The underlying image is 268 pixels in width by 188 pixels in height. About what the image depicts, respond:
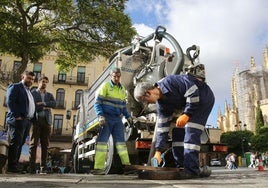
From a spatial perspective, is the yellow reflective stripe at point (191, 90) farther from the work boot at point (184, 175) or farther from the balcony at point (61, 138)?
the balcony at point (61, 138)

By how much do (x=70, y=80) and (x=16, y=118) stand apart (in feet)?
93.7

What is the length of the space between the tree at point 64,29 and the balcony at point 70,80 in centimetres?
1982

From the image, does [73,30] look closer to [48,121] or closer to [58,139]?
[48,121]

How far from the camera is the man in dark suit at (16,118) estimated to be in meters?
5.77

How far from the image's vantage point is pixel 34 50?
470 inches

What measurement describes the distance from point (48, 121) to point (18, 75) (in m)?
4.70

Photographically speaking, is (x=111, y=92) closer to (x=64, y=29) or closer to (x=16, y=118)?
(x=16, y=118)

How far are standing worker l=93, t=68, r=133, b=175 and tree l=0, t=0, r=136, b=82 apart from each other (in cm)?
657

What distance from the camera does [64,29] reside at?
12.8 m

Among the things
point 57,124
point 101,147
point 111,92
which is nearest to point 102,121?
point 101,147

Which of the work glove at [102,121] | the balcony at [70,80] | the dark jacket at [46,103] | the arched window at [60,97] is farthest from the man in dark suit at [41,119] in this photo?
the balcony at [70,80]

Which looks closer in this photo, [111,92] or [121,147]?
[121,147]

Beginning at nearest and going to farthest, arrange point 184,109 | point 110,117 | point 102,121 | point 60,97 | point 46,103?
1. point 184,109
2. point 102,121
3. point 110,117
4. point 46,103
5. point 60,97

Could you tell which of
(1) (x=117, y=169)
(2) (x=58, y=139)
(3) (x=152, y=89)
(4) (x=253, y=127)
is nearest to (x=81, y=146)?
(1) (x=117, y=169)
